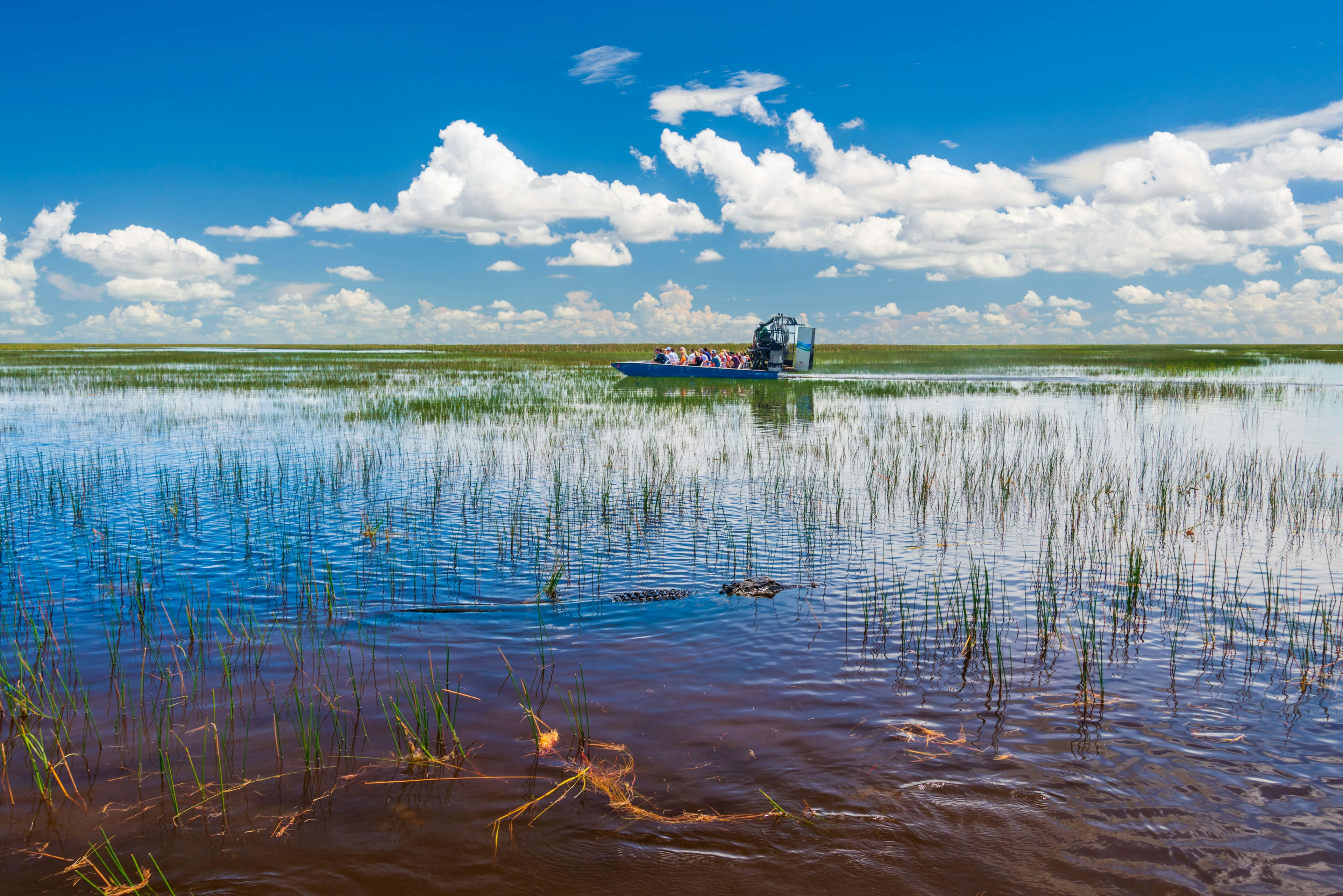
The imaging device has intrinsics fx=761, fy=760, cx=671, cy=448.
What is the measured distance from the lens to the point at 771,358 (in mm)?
47094

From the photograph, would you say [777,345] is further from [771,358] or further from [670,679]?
[670,679]

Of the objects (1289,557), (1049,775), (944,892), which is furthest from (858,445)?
(944,892)

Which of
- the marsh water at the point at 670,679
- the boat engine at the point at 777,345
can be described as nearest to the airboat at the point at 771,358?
the boat engine at the point at 777,345

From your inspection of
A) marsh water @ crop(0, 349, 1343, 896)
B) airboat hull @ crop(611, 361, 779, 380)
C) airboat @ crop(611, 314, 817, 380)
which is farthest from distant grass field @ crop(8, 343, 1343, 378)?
marsh water @ crop(0, 349, 1343, 896)

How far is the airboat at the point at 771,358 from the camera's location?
43.5m

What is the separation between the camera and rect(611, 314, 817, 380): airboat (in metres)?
43.5

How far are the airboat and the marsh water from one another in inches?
1142

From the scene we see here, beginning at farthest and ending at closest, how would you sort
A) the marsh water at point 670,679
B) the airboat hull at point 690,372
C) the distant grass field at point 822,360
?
the distant grass field at point 822,360
the airboat hull at point 690,372
the marsh water at point 670,679

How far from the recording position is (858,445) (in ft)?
58.6

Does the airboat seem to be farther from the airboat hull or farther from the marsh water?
the marsh water

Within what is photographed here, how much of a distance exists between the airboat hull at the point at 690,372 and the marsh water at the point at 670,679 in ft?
92.1

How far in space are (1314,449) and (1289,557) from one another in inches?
416

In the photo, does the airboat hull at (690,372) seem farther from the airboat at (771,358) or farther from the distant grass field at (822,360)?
the distant grass field at (822,360)

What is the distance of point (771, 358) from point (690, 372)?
7.03 meters
